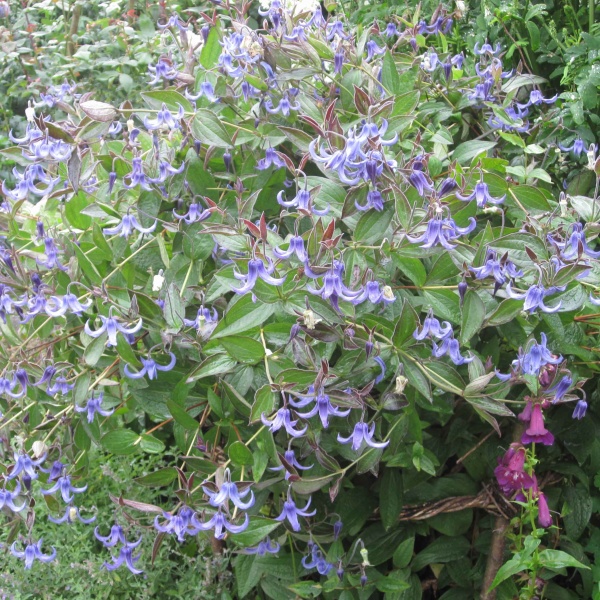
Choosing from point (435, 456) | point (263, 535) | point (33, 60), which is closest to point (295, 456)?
point (263, 535)

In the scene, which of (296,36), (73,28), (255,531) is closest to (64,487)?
(255,531)

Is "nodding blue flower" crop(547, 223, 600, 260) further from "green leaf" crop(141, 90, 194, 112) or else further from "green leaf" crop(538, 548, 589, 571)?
"green leaf" crop(141, 90, 194, 112)

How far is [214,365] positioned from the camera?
1.54 meters

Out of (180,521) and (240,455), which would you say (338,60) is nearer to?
(240,455)

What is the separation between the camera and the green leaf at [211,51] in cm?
193

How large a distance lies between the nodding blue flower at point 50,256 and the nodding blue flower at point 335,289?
606 millimetres

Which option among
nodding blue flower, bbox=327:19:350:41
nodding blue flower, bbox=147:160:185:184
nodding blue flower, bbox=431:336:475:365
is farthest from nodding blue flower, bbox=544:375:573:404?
nodding blue flower, bbox=327:19:350:41

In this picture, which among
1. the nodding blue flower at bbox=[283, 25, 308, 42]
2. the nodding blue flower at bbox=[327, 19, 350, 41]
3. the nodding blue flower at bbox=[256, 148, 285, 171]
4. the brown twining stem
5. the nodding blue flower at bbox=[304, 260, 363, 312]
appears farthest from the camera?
the brown twining stem

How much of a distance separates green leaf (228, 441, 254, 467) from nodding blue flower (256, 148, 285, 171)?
0.59m

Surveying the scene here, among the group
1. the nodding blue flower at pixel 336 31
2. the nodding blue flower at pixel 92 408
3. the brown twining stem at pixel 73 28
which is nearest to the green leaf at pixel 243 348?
the nodding blue flower at pixel 92 408

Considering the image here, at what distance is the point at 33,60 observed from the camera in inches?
160

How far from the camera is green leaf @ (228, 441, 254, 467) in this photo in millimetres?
1557

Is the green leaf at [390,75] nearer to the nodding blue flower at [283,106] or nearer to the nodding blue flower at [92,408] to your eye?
the nodding blue flower at [283,106]

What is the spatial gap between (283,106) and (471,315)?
643 mm
